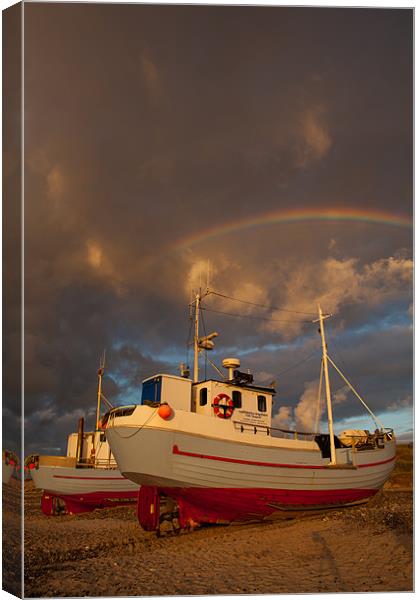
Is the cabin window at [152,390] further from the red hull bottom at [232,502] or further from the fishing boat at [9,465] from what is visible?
the fishing boat at [9,465]

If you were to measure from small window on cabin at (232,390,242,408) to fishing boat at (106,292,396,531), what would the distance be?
4 centimetres

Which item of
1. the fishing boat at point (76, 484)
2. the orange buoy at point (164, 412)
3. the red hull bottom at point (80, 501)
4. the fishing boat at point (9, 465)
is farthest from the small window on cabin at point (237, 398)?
the red hull bottom at point (80, 501)

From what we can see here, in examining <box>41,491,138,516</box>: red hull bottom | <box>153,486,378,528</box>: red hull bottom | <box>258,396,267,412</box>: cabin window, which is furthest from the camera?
<box>41,491,138,516</box>: red hull bottom

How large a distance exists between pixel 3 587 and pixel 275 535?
814 cm

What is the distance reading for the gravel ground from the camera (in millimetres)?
8539

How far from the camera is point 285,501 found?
16.5m

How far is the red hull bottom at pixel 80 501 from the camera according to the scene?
2406 cm

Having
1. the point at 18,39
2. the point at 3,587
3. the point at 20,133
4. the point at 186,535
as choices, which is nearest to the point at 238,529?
the point at 186,535

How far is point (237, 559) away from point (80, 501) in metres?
15.5

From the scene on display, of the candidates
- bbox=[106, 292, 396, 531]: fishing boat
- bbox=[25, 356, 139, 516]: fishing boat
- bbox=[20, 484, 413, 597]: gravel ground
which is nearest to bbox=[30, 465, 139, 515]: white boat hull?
bbox=[25, 356, 139, 516]: fishing boat

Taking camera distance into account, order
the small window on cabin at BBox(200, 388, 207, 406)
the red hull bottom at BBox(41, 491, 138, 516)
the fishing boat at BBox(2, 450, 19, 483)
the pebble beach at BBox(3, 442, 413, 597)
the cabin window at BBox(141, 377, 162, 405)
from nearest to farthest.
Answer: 1. the fishing boat at BBox(2, 450, 19, 483)
2. the pebble beach at BBox(3, 442, 413, 597)
3. the cabin window at BBox(141, 377, 162, 405)
4. the small window on cabin at BBox(200, 388, 207, 406)
5. the red hull bottom at BBox(41, 491, 138, 516)

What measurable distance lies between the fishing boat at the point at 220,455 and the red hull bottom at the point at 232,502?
30mm

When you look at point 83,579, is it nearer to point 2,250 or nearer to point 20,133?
point 2,250

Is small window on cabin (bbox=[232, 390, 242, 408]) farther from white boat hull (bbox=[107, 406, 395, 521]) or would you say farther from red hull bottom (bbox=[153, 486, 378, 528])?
red hull bottom (bbox=[153, 486, 378, 528])
